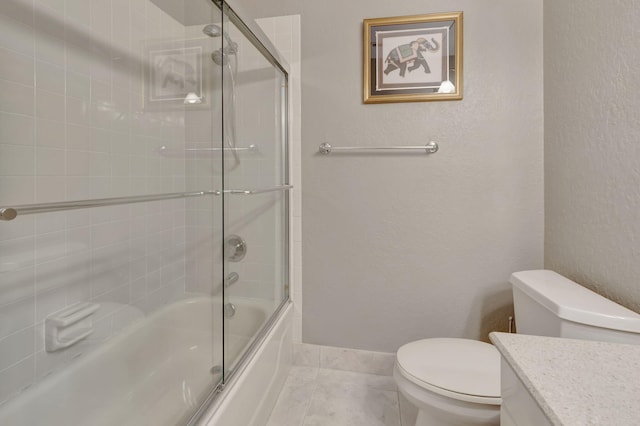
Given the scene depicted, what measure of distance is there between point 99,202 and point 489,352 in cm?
146

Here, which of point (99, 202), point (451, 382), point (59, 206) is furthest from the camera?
point (451, 382)

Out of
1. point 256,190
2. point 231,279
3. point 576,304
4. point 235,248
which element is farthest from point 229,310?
point 576,304

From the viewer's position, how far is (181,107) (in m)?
1.25

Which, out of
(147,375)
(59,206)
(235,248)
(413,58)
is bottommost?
(147,375)

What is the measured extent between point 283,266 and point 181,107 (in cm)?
99

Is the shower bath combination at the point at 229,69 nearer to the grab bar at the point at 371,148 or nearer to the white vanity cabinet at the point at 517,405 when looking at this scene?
the grab bar at the point at 371,148

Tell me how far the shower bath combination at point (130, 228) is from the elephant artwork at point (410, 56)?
2.32 feet

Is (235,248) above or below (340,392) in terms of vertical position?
above

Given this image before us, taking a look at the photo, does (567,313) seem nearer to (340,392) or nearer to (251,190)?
(340,392)

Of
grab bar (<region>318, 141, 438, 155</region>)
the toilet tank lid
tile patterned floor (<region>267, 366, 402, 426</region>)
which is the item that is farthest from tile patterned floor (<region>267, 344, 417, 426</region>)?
Result: grab bar (<region>318, 141, 438, 155</region>)

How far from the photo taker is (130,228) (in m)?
1.37

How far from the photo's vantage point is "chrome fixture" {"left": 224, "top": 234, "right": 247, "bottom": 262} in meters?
1.30

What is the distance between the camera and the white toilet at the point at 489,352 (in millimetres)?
1027

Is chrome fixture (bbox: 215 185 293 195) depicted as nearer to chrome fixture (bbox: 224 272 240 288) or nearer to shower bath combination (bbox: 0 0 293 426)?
shower bath combination (bbox: 0 0 293 426)
